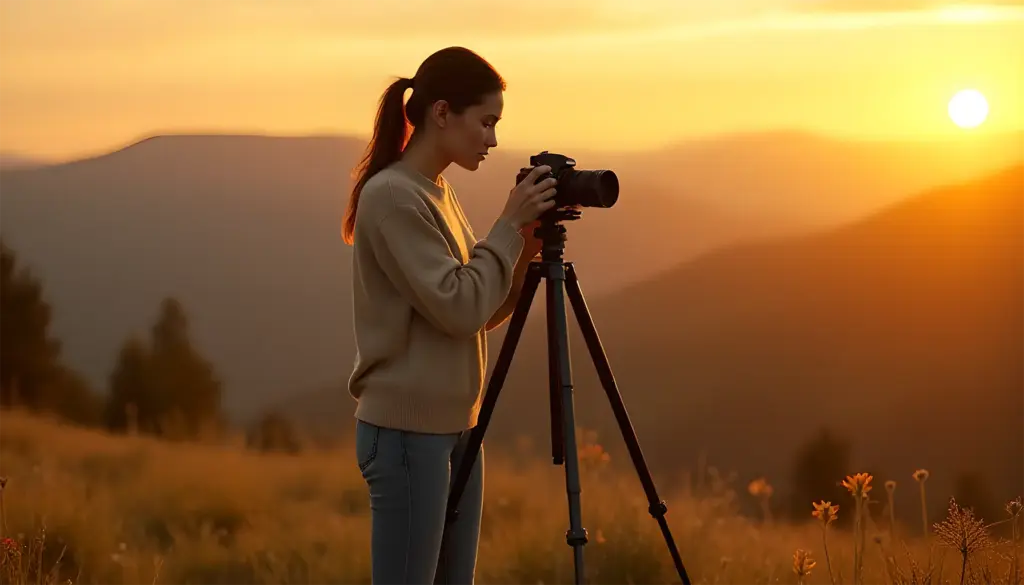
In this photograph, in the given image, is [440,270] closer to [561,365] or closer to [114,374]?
[561,365]

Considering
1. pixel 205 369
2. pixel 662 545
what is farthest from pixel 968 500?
pixel 662 545

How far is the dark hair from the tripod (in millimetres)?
463

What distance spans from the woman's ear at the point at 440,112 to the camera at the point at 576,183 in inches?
12.1

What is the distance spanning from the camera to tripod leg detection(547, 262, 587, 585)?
127 inches

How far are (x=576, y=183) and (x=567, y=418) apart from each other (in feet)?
2.32

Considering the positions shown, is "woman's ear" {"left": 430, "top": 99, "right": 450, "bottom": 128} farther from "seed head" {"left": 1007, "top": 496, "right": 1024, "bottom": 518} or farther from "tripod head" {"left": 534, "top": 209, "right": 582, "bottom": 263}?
"seed head" {"left": 1007, "top": 496, "right": 1024, "bottom": 518}

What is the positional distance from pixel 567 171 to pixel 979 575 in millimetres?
2255

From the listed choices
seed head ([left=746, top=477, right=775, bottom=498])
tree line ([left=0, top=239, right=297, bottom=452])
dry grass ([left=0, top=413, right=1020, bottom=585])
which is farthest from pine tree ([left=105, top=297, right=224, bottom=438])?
seed head ([left=746, top=477, right=775, bottom=498])

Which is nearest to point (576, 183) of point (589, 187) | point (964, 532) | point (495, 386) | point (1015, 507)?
point (589, 187)

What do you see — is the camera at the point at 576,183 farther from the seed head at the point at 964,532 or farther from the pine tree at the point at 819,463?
the pine tree at the point at 819,463

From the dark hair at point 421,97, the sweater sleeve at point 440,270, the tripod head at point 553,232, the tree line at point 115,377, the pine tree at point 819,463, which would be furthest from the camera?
the pine tree at point 819,463

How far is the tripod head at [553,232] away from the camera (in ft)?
10.8

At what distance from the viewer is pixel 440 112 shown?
10.1 feet

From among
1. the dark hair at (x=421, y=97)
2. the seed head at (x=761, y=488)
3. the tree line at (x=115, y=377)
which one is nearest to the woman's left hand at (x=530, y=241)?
the dark hair at (x=421, y=97)
